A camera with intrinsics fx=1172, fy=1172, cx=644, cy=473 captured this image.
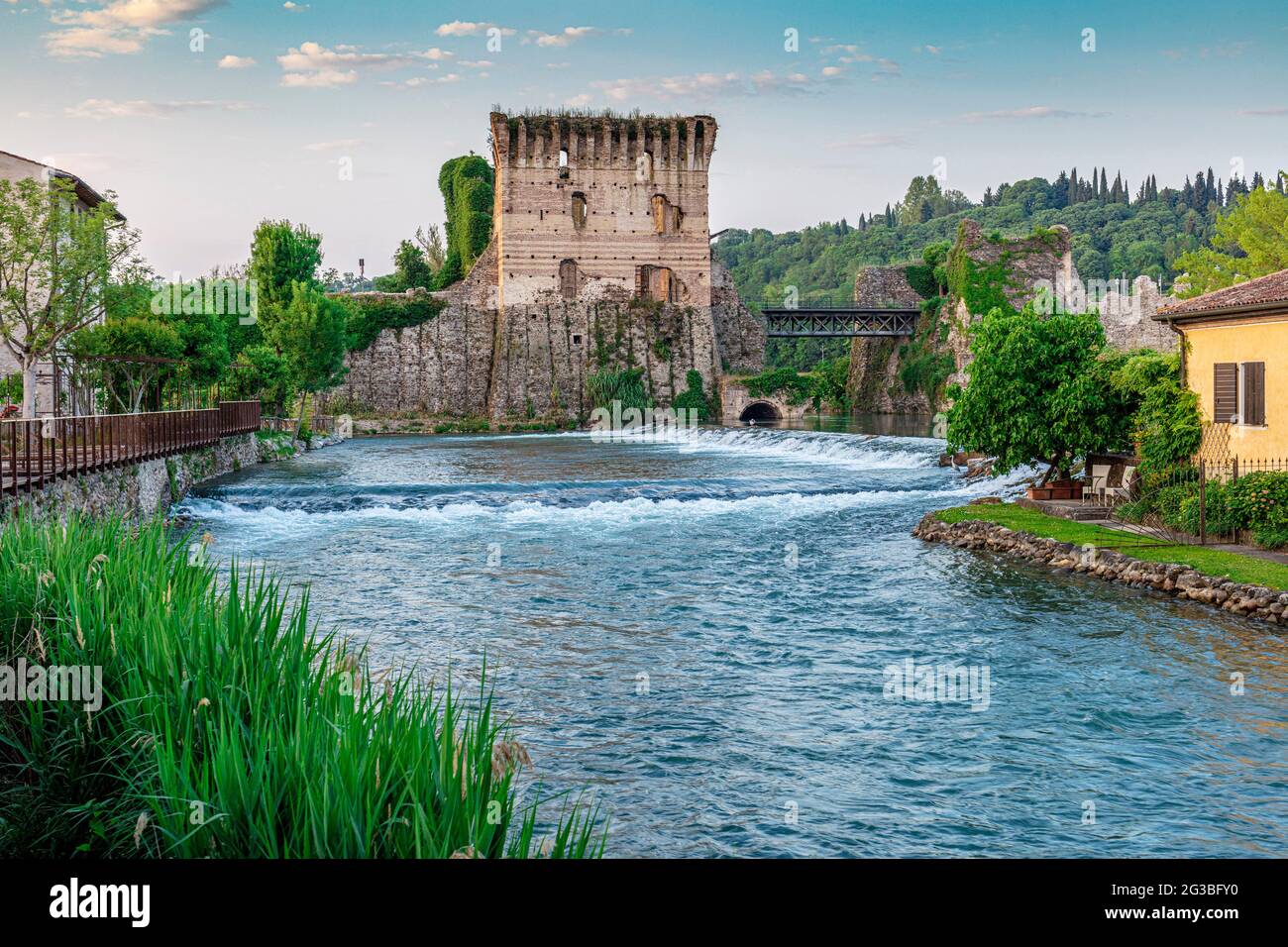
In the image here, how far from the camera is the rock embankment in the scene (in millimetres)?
13531

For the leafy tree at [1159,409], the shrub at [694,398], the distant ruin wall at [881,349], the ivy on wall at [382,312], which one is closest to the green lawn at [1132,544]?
the leafy tree at [1159,409]

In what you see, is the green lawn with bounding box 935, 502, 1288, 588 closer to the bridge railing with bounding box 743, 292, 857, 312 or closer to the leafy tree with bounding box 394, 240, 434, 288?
the leafy tree with bounding box 394, 240, 434, 288

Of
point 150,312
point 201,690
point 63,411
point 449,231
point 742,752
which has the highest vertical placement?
point 449,231

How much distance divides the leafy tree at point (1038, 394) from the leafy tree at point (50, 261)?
1870cm

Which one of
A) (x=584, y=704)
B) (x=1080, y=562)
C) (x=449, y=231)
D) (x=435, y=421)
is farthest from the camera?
(x=449, y=231)

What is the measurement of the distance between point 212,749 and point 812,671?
705cm

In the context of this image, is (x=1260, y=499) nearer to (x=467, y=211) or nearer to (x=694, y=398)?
(x=694, y=398)

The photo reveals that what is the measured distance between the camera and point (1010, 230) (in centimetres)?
10331

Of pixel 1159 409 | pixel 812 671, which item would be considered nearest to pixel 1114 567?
pixel 1159 409

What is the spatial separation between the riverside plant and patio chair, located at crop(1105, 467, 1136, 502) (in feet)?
45.3
